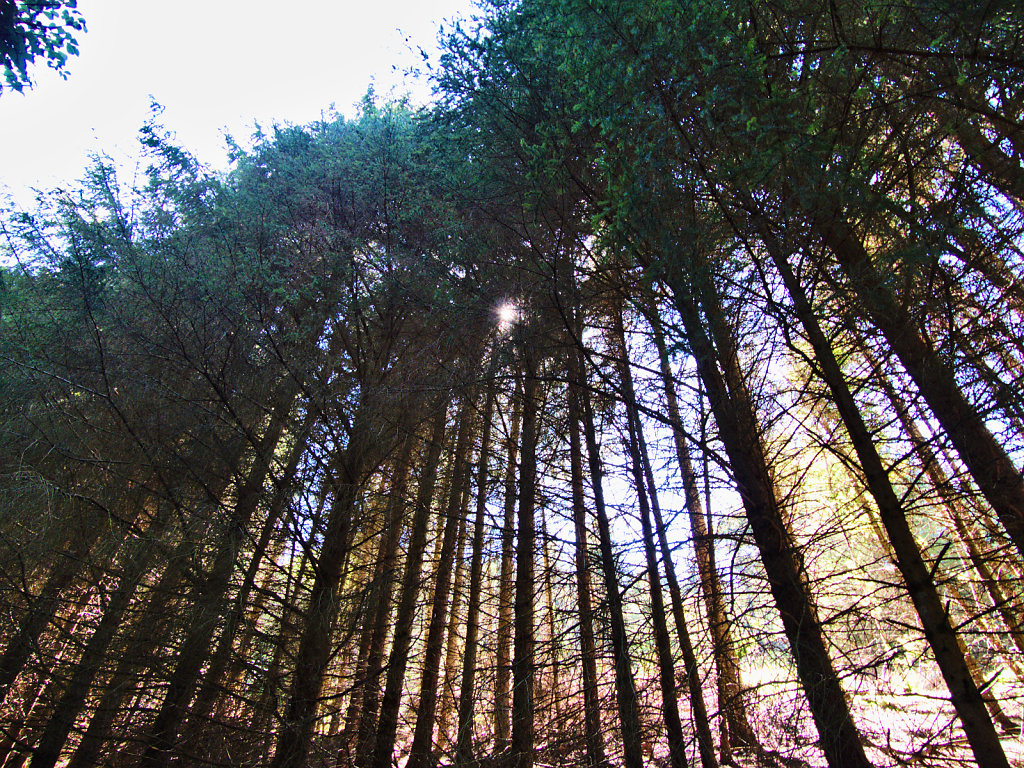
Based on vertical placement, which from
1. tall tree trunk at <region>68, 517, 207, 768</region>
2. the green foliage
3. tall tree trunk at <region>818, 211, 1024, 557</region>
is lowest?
tall tree trunk at <region>68, 517, 207, 768</region>

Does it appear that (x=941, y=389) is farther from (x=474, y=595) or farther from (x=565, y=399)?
(x=474, y=595)

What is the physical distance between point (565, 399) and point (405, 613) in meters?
2.81

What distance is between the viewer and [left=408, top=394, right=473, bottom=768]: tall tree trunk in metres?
4.50

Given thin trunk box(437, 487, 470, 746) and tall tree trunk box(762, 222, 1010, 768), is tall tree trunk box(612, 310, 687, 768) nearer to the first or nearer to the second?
tall tree trunk box(762, 222, 1010, 768)

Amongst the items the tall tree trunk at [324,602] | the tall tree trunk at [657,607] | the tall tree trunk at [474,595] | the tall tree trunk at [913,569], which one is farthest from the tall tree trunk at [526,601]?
the tall tree trunk at [913,569]

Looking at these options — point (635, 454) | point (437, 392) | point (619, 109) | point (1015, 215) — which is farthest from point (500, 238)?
point (1015, 215)

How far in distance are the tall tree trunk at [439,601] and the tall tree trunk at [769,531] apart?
2197mm

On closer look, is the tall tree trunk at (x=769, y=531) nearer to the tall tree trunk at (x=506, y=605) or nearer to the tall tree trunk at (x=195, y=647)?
the tall tree trunk at (x=506, y=605)

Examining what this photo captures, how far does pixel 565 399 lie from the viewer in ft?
15.3

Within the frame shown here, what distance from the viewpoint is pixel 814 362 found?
8.67 feet

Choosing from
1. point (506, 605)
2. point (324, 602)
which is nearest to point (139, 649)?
point (324, 602)

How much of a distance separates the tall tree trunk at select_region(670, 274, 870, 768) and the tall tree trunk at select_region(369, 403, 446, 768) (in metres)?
2.27

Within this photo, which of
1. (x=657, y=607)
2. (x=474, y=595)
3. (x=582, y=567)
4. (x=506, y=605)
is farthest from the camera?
(x=474, y=595)

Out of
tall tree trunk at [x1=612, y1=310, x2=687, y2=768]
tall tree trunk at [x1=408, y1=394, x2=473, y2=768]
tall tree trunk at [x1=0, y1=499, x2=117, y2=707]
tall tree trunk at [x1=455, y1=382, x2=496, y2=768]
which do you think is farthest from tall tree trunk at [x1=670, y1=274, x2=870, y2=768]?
tall tree trunk at [x1=0, y1=499, x2=117, y2=707]
